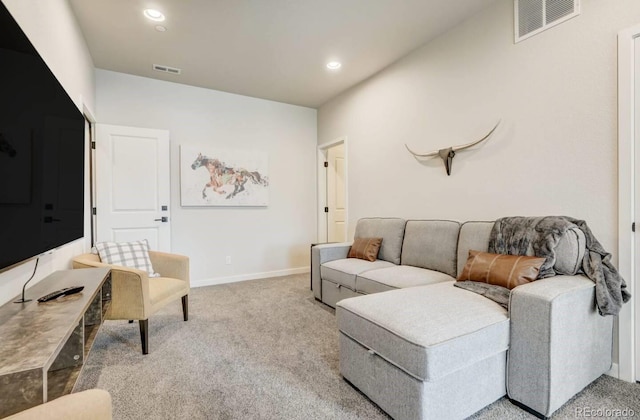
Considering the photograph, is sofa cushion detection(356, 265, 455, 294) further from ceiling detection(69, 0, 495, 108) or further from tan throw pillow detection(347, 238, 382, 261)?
ceiling detection(69, 0, 495, 108)

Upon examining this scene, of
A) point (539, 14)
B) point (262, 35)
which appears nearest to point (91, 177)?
point (262, 35)

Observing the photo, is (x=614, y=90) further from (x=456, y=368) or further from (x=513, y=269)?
(x=456, y=368)

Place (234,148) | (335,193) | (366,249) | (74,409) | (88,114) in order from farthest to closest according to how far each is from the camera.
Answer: (335,193), (234,148), (366,249), (88,114), (74,409)

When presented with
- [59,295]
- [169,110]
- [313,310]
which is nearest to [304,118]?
[169,110]

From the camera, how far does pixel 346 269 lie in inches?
112

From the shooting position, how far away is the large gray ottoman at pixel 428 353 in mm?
1310

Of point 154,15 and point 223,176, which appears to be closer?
point 154,15

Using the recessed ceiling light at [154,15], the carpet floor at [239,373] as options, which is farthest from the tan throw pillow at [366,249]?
the recessed ceiling light at [154,15]

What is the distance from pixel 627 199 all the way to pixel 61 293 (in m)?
3.08

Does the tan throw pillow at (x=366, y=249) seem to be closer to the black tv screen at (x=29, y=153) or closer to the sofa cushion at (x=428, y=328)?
the sofa cushion at (x=428, y=328)

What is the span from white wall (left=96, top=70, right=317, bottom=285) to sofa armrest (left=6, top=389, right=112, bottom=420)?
3.30 metres

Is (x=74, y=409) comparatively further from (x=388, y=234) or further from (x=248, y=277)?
(x=248, y=277)

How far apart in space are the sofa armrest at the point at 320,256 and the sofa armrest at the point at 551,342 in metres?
1.97

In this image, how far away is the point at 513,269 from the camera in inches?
71.6
